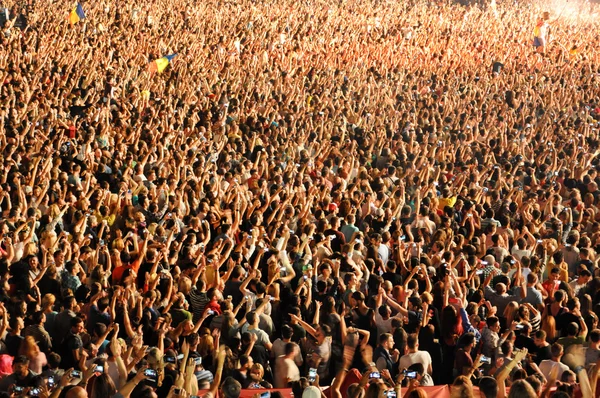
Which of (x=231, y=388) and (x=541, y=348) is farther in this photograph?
(x=541, y=348)

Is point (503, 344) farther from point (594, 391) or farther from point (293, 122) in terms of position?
point (293, 122)

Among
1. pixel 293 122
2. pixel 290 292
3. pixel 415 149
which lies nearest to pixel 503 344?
pixel 290 292

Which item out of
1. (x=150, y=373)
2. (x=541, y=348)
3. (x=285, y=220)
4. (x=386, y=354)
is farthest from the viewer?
(x=285, y=220)

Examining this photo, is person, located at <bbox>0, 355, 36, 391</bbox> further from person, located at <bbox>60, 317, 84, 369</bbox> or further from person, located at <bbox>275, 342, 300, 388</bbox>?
person, located at <bbox>275, 342, 300, 388</bbox>

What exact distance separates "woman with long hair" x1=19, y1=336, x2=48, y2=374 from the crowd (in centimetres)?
1

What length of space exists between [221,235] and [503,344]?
383 centimetres

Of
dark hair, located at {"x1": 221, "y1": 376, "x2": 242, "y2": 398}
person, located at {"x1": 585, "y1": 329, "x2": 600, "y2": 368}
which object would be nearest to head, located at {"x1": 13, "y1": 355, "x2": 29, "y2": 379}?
dark hair, located at {"x1": 221, "y1": 376, "x2": 242, "y2": 398}

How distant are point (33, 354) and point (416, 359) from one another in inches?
111

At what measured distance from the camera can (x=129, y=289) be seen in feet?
29.8

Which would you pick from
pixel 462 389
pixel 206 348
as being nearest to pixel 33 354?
pixel 206 348

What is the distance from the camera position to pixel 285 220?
1210 cm

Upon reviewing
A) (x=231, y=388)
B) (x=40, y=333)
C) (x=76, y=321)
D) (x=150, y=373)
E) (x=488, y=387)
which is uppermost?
(x=488, y=387)

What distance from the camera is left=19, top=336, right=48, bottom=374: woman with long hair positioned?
26.2ft

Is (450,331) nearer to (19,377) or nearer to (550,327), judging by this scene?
→ (550,327)
